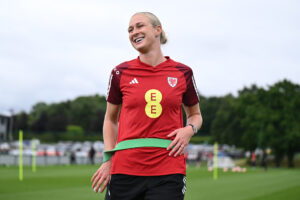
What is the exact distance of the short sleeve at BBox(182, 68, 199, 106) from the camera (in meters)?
3.76

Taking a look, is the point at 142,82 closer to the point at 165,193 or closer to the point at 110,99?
the point at 110,99

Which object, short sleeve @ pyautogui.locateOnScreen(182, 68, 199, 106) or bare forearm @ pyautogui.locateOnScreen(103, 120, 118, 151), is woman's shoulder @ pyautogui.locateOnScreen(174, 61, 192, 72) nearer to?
short sleeve @ pyautogui.locateOnScreen(182, 68, 199, 106)

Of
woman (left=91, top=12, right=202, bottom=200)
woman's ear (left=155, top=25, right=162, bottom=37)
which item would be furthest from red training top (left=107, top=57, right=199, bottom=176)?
woman's ear (left=155, top=25, right=162, bottom=37)

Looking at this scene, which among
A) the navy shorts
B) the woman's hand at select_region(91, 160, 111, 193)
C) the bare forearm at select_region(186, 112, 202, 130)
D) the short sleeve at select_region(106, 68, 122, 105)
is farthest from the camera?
the bare forearm at select_region(186, 112, 202, 130)

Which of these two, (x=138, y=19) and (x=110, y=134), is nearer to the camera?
(x=138, y=19)

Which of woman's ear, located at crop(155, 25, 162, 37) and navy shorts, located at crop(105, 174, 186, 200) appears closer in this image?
navy shorts, located at crop(105, 174, 186, 200)

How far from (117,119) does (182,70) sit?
0.67 m

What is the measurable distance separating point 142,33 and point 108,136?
87cm

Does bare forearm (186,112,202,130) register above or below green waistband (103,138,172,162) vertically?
above

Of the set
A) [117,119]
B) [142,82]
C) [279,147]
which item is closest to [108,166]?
[117,119]

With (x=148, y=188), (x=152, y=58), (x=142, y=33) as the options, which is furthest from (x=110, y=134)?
(x=142, y=33)

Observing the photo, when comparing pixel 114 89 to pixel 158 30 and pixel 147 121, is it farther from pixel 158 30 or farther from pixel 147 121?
pixel 158 30

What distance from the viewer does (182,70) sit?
147 inches

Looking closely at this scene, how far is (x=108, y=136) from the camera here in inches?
146
